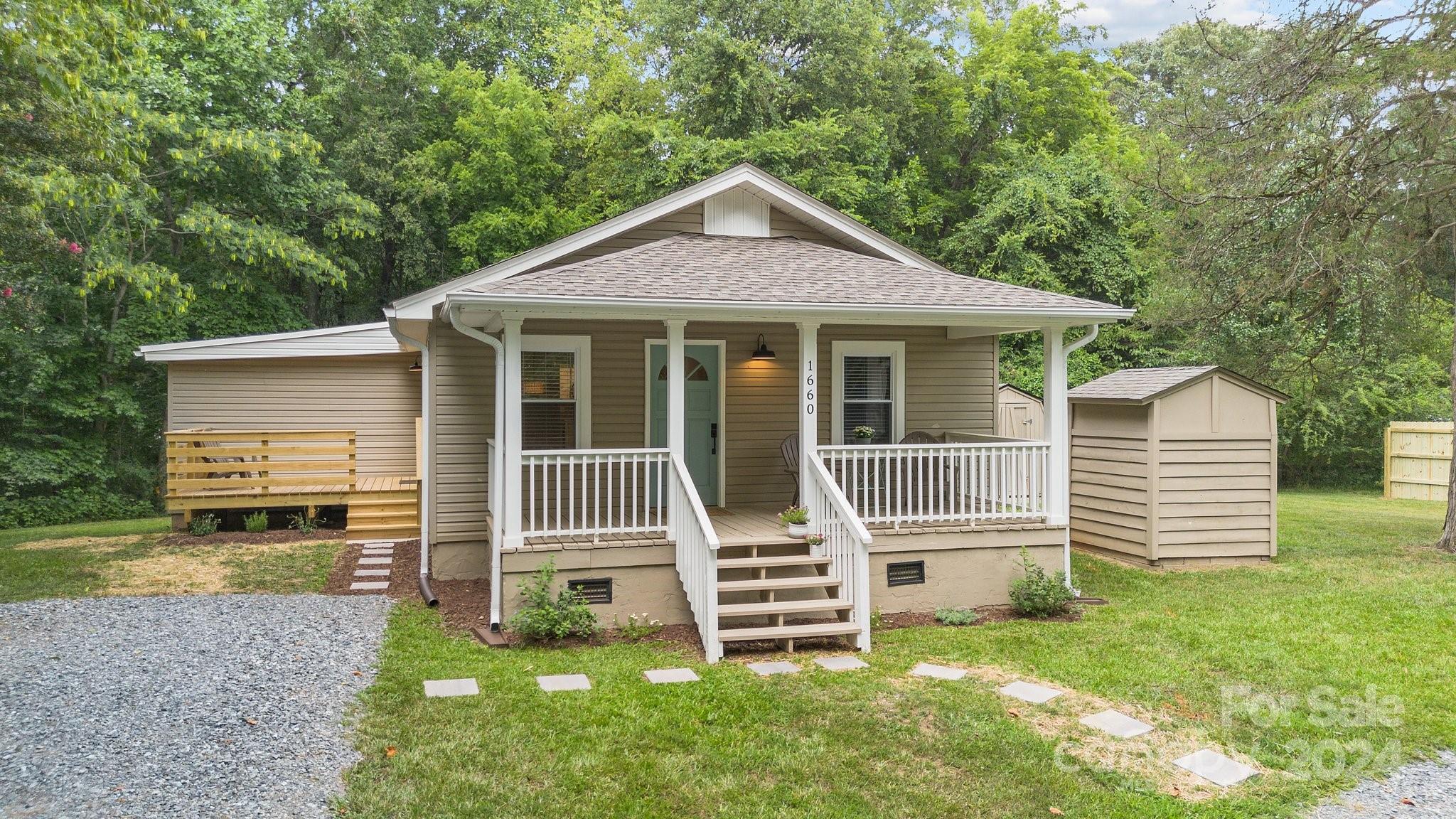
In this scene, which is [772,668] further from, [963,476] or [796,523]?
[963,476]

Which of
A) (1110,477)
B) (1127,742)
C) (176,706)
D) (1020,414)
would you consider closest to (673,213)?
(1110,477)

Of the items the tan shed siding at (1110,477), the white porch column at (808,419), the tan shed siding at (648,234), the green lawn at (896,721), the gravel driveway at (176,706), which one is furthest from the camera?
the tan shed siding at (1110,477)

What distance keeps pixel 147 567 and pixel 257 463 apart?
3.03 m

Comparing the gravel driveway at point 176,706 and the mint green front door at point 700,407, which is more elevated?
the mint green front door at point 700,407

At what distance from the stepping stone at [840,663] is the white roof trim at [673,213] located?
472 cm

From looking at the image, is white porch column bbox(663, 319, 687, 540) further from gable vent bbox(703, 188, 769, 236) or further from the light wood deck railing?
the light wood deck railing

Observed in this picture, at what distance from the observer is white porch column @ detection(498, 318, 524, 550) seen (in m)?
7.47

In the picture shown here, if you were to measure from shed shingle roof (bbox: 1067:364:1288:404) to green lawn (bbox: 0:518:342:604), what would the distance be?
8772 mm

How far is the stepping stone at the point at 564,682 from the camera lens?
595 cm

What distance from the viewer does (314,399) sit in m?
14.9

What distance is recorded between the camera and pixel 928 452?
854cm

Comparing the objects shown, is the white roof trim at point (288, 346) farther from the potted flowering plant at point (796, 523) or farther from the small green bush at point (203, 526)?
the potted flowering plant at point (796, 523)

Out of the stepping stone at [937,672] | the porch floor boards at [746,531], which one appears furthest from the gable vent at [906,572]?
the stepping stone at [937,672]

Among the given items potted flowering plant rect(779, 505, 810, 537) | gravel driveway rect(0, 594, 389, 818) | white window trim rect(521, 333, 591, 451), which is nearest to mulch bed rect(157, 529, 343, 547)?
gravel driveway rect(0, 594, 389, 818)
